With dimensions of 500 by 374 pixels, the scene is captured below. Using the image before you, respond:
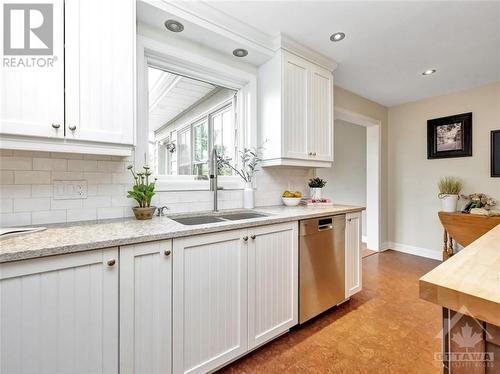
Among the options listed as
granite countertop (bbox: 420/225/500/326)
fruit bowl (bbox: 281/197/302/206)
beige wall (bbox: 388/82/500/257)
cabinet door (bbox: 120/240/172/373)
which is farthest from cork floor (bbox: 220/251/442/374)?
beige wall (bbox: 388/82/500/257)

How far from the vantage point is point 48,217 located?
4.61 feet

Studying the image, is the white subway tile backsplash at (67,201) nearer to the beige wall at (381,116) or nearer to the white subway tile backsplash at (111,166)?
the white subway tile backsplash at (111,166)

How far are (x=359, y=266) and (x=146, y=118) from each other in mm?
2391

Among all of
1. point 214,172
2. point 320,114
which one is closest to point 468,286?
point 214,172

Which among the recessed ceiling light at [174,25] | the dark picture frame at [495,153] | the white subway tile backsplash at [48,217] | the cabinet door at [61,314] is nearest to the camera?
the cabinet door at [61,314]

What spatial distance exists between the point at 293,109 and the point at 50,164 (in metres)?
1.95

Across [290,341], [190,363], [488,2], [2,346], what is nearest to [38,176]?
[2,346]

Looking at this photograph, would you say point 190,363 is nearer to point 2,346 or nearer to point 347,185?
point 2,346

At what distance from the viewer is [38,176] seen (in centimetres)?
139

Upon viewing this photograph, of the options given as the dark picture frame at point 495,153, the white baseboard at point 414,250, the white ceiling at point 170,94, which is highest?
the white ceiling at point 170,94

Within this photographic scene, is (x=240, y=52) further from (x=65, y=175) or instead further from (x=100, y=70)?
(x=65, y=175)

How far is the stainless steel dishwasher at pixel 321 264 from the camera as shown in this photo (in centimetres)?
184

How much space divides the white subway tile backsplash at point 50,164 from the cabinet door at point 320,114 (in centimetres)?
204

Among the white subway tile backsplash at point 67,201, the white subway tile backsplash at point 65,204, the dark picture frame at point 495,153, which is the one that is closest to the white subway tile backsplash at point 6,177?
the white subway tile backsplash at point 67,201
